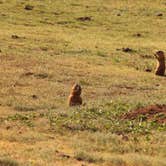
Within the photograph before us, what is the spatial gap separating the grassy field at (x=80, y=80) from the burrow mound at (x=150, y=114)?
0.74ft

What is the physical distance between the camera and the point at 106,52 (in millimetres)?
29422

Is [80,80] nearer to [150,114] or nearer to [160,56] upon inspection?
[160,56]

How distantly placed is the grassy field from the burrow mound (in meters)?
0.23

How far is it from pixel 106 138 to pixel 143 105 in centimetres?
387

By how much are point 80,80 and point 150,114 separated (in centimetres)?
764

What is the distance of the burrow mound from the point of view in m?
15.5

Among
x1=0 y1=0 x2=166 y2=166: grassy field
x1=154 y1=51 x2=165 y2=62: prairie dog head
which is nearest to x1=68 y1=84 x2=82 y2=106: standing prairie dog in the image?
x1=0 y1=0 x2=166 y2=166: grassy field

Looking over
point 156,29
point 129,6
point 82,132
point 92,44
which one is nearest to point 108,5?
point 129,6

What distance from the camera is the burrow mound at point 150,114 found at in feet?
51.0

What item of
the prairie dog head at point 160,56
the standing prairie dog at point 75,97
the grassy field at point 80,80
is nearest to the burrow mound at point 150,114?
the grassy field at point 80,80

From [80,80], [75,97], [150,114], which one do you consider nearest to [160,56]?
[80,80]

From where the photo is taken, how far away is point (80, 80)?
23234mm

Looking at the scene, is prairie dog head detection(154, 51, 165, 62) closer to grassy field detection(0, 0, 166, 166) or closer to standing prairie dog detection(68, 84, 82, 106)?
grassy field detection(0, 0, 166, 166)

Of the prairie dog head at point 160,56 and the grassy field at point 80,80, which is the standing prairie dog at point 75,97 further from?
the prairie dog head at point 160,56
